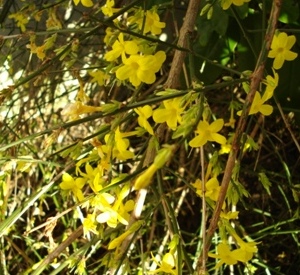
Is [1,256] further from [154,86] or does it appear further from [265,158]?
[265,158]

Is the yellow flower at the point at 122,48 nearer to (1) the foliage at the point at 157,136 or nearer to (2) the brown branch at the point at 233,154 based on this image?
(1) the foliage at the point at 157,136

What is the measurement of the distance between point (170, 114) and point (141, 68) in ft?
0.23

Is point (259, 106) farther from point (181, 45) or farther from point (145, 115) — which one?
point (181, 45)

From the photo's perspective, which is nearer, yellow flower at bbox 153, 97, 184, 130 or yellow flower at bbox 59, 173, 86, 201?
yellow flower at bbox 153, 97, 184, 130

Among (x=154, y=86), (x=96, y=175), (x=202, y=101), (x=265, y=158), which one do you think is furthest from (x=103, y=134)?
(x=265, y=158)

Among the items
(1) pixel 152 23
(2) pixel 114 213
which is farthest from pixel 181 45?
(2) pixel 114 213

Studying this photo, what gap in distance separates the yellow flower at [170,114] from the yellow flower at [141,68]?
50 millimetres

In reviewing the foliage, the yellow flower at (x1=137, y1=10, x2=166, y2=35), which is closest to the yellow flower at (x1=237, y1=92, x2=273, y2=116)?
the foliage

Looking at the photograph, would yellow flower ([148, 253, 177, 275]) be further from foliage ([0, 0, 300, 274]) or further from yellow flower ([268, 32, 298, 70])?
yellow flower ([268, 32, 298, 70])

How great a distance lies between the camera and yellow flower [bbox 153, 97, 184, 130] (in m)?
0.64

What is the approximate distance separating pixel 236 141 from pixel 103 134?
22cm

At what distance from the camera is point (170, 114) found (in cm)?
64

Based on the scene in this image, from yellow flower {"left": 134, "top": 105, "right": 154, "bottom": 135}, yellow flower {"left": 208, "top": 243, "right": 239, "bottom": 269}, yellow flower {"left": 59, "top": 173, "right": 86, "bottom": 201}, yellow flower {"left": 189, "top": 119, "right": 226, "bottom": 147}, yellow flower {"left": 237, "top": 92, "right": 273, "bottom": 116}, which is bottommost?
yellow flower {"left": 208, "top": 243, "right": 239, "bottom": 269}

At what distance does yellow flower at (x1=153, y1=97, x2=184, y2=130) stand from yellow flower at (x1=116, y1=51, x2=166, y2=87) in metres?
0.05
